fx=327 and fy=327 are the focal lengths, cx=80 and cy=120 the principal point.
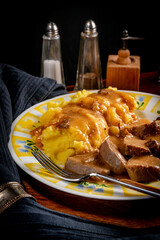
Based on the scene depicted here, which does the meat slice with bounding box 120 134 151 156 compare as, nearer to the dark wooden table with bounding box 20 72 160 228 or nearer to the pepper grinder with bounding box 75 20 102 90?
the dark wooden table with bounding box 20 72 160 228

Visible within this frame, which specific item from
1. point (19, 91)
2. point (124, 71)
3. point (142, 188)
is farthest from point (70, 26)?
point (142, 188)

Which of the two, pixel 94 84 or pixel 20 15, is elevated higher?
pixel 20 15

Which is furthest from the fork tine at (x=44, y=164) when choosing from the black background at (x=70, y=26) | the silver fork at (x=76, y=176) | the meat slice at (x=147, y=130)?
the black background at (x=70, y=26)

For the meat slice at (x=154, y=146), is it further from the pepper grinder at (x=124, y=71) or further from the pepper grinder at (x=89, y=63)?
the pepper grinder at (x=89, y=63)

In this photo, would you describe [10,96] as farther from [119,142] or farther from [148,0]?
[148,0]

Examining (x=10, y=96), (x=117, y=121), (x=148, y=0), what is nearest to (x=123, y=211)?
(x=117, y=121)
